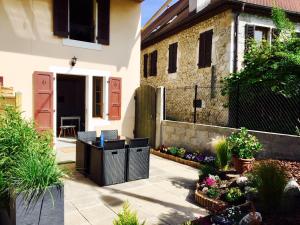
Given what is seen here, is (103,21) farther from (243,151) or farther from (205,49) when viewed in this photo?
(243,151)

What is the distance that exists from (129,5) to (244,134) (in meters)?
6.37

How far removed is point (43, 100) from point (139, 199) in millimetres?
4753

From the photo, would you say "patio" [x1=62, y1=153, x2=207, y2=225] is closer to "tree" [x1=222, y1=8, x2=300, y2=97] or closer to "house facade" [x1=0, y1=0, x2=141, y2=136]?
"house facade" [x1=0, y1=0, x2=141, y2=136]

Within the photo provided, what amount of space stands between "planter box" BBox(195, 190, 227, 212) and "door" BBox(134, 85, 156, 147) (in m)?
4.52

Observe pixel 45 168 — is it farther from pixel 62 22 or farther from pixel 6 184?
pixel 62 22

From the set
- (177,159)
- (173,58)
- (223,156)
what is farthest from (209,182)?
(173,58)

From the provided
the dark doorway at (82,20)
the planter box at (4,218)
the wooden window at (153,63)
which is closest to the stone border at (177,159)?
the dark doorway at (82,20)

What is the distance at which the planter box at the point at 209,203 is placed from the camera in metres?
3.93

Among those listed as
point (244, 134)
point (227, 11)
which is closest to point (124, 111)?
point (244, 134)

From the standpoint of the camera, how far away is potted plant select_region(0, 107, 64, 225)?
2.85 m

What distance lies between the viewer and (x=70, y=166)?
6.36 metres

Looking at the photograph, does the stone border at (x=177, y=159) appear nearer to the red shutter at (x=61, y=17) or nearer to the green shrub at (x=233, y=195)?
the green shrub at (x=233, y=195)

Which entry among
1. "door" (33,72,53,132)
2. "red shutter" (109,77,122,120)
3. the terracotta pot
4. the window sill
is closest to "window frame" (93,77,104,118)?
"red shutter" (109,77,122,120)

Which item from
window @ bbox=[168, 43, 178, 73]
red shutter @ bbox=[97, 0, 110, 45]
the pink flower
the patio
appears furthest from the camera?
window @ bbox=[168, 43, 178, 73]
